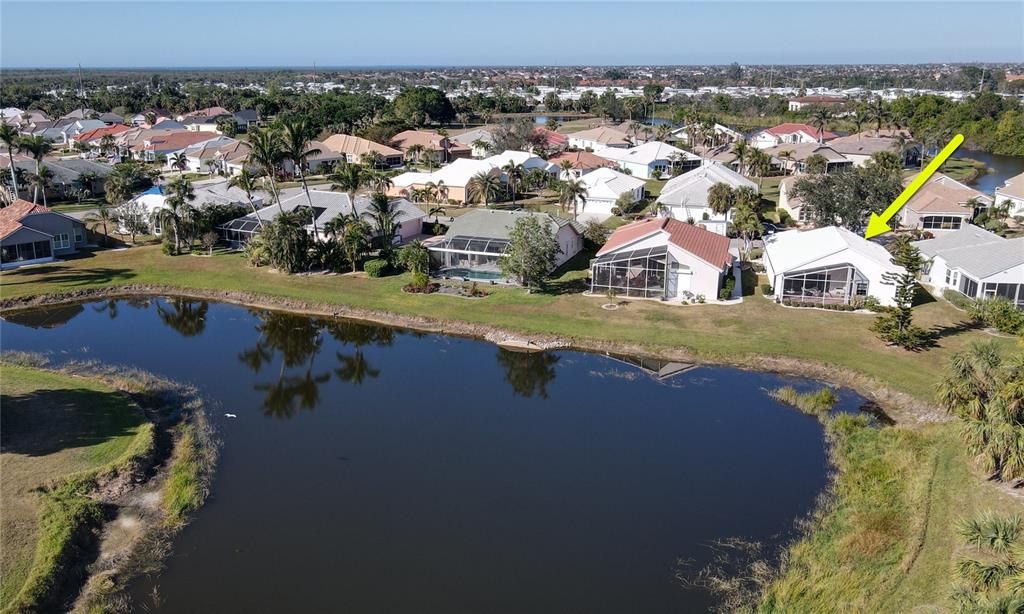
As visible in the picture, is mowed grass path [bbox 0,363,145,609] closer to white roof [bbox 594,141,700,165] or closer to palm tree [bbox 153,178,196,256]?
palm tree [bbox 153,178,196,256]

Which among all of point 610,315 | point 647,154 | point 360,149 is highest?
point 360,149

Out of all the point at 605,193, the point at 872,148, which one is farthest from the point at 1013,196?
the point at 605,193

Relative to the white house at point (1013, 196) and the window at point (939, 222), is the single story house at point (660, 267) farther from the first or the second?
the white house at point (1013, 196)

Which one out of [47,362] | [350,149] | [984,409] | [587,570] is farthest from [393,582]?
[350,149]

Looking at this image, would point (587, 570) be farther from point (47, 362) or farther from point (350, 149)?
point (350, 149)

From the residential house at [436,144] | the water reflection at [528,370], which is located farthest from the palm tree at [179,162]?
the water reflection at [528,370]

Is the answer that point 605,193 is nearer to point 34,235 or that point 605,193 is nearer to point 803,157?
point 803,157
